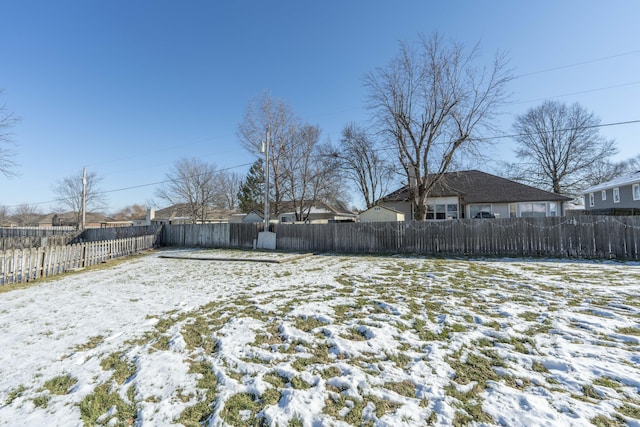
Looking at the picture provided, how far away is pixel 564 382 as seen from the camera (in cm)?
267

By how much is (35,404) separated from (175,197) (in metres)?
40.2

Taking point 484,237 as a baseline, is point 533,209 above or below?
above

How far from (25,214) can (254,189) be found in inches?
2108

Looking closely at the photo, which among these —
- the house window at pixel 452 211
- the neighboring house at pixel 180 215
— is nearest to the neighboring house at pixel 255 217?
the neighboring house at pixel 180 215

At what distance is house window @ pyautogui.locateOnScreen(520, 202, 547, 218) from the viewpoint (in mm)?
19156

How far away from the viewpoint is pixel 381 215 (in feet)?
56.0

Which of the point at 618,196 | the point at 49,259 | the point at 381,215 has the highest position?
the point at 618,196

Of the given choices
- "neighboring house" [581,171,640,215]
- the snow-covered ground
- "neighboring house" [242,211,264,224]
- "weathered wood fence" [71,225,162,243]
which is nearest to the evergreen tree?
"neighboring house" [242,211,264,224]

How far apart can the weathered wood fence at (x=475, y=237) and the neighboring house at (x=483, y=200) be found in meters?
8.13

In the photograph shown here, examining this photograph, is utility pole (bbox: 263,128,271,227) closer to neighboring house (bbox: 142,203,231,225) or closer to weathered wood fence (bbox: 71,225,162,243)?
weathered wood fence (bbox: 71,225,162,243)

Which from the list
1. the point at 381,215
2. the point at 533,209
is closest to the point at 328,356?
the point at 381,215

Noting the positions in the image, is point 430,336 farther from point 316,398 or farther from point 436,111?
point 436,111

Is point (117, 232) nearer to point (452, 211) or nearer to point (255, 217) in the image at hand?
point (255, 217)

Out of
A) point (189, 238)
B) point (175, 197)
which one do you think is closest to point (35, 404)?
point (189, 238)
